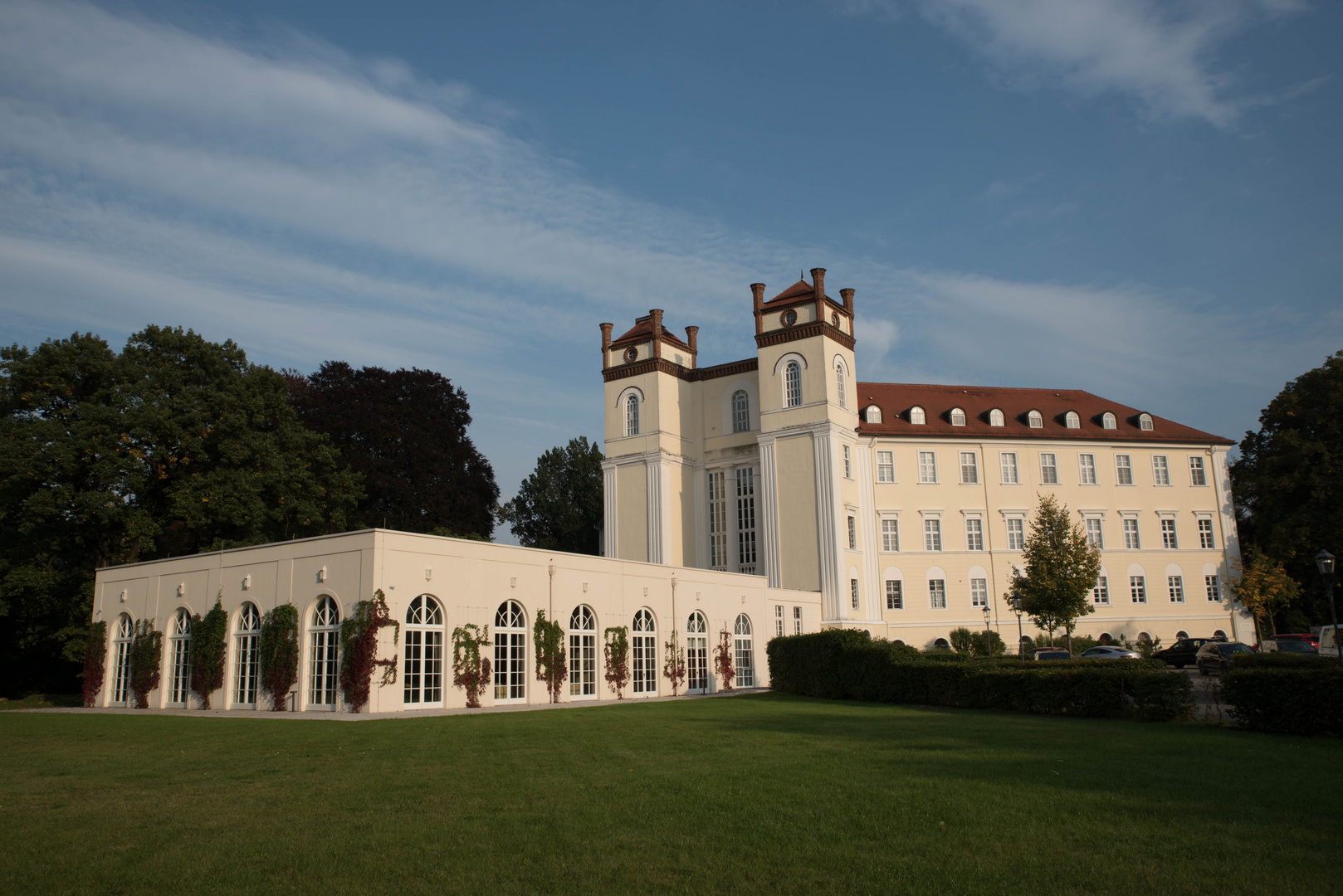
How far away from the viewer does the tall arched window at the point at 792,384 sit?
45062 millimetres

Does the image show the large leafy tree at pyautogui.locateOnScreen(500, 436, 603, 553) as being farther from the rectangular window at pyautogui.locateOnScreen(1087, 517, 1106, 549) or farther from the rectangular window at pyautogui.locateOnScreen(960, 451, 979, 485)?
the rectangular window at pyautogui.locateOnScreen(1087, 517, 1106, 549)

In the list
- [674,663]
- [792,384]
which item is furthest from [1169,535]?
[674,663]

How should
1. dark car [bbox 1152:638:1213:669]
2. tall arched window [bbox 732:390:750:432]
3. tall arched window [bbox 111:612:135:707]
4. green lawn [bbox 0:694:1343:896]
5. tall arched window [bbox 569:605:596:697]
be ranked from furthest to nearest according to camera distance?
tall arched window [bbox 732:390:750:432], dark car [bbox 1152:638:1213:669], tall arched window [bbox 111:612:135:707], tall arched window [bbox 569:605:596:697], green lawn [bbox 0:694:1343:896]

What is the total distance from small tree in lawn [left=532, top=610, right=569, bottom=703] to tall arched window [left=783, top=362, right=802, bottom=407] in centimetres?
2084

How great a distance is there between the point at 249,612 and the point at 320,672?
12.3ft

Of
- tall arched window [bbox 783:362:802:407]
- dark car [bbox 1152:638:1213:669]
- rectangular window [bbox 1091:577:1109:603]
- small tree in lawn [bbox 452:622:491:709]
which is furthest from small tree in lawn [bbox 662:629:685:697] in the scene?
rectangular window [bbox 1091:577:1109:603]

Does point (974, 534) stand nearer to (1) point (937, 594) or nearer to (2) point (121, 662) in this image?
(1) point (937, 594)

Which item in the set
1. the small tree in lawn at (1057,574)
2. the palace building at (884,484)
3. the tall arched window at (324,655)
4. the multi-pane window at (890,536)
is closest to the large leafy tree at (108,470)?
the tall arched window at (324,655)

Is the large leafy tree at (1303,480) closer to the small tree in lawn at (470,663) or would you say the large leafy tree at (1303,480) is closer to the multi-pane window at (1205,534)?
the multi-pane window at (1205,534)

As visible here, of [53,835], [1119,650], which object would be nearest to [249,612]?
[53,835]

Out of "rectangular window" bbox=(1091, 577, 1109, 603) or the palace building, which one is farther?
"rectangular window" bbox=(1091, 577, 1109, 603)

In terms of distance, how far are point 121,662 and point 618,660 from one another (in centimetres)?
1658

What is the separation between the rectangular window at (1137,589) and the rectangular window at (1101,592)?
1339 mm

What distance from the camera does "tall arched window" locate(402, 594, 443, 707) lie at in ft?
79.1
